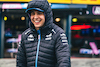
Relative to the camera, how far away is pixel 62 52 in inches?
72.5

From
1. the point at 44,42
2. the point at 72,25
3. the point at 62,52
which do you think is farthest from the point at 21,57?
the point at 72,25

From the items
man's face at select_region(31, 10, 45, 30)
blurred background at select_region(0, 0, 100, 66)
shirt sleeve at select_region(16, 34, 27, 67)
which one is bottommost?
blurred background at select_region(0, 0, 100, 66)

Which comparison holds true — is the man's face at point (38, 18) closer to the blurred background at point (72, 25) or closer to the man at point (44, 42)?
the man at point (44, 42)

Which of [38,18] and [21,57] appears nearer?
[38,18]

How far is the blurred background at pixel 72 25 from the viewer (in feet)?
26.7

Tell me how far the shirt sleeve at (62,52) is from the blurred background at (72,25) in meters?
→ 6.23

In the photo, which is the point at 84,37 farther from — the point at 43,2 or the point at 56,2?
the point at 43,2

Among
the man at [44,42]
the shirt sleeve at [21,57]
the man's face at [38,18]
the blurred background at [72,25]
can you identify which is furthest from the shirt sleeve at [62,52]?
the blurred background at [72,25]

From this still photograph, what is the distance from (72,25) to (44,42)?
6.84m

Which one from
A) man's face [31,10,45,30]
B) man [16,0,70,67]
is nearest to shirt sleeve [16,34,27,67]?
man [16,0,70,67]

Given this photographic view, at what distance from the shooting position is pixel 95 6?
27.7 ft

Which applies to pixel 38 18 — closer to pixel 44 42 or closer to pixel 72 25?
pixel 44 42

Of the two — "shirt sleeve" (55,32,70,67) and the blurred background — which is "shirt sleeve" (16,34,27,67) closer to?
"shirt sleeve" (55,32,70,67)

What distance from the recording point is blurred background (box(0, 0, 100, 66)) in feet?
26.7
